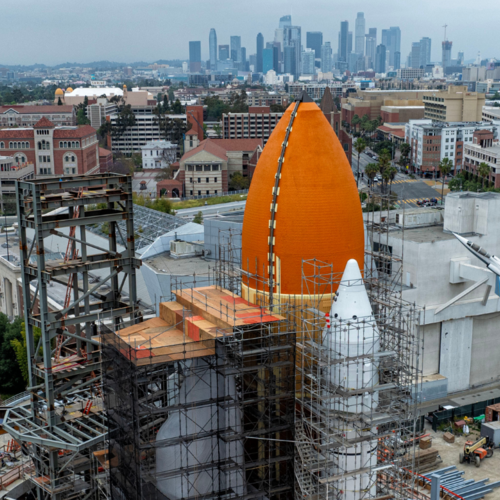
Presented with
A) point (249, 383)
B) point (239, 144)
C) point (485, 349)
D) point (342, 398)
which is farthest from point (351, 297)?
point (239, 144)

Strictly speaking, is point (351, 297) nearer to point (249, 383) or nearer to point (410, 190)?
point (249, 383)

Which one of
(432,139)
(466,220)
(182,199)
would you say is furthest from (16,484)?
(432,139)

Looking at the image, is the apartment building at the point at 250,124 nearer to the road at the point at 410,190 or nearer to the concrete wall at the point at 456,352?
the road at the point at 410,190

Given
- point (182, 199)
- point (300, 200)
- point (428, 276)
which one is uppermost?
point (300, 200)

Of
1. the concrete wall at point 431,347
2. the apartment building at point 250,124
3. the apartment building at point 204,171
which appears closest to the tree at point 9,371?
the concrete wall at point 431,347

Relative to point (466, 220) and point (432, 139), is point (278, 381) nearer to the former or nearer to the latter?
point (466, 220)

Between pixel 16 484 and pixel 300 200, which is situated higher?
pixel 300 200

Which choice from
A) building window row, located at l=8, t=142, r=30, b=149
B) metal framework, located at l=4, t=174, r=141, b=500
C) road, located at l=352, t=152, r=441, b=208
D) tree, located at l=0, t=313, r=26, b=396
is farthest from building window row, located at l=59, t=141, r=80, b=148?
metal framework, located at l=4, t=174, r=141, b=500
